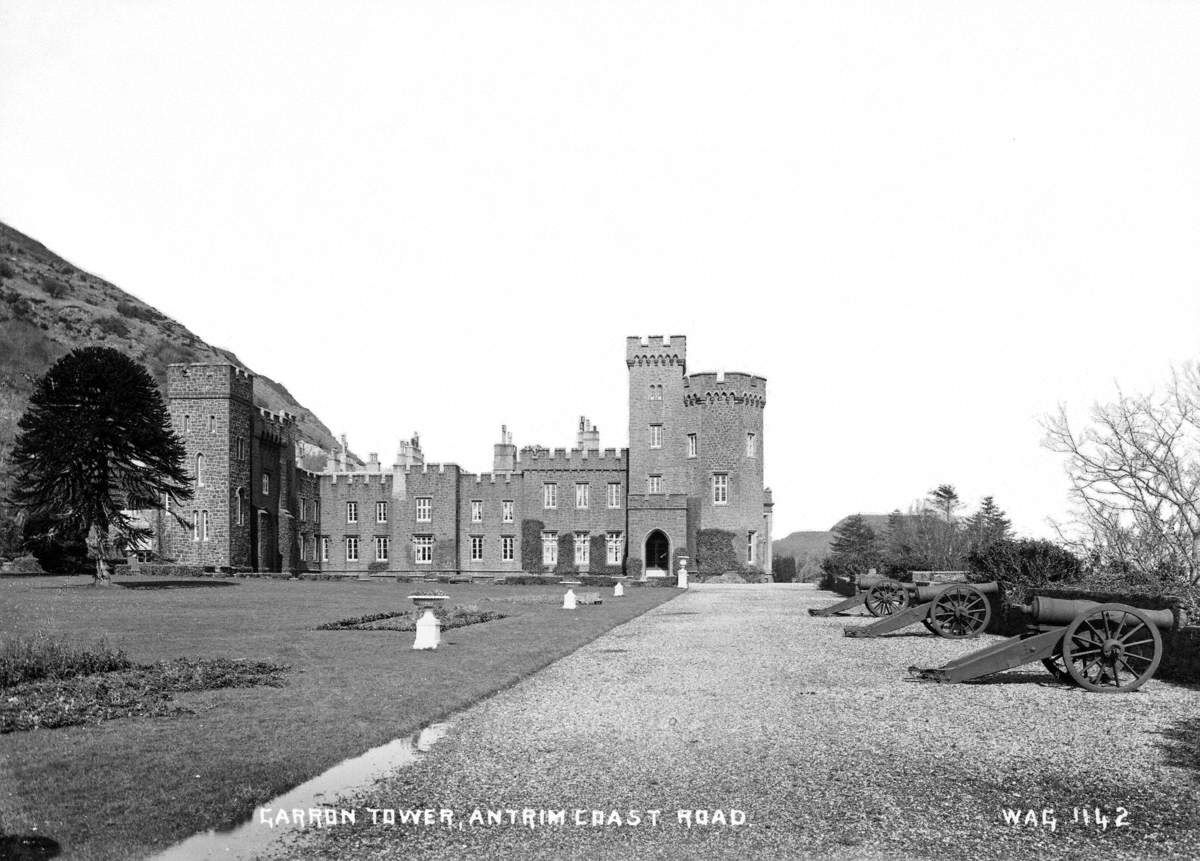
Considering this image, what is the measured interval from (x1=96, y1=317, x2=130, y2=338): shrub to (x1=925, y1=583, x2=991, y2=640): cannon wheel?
93.9 meters

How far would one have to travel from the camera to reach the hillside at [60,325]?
266 ft

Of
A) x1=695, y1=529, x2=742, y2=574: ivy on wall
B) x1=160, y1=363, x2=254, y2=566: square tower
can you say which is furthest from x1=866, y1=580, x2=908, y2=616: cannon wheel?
x1=160, y1=363, x2=254, y2=566: square tower

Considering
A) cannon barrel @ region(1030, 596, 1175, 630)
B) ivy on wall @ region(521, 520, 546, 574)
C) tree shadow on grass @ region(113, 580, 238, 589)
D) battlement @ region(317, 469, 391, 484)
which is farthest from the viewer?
battlement @ region(317, 469, 391, 484)

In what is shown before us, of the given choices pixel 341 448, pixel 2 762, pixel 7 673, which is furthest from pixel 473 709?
pixel 341 448

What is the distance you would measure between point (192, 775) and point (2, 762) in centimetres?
149

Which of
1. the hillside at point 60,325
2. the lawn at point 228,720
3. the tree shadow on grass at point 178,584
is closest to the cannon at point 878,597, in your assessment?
the lawn at point 228,720

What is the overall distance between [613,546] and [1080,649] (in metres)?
43.1

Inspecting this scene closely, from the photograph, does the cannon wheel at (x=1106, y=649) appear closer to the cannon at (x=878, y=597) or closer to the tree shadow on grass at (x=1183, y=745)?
the tree shadow on grass at (x=1183, y=745)

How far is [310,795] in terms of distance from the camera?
658 cm

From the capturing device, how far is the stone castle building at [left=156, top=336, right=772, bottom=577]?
4728 cm

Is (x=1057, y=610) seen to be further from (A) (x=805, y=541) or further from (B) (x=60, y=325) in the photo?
(A) (x=805, y=541)

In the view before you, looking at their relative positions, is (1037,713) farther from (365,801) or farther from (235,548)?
(235,548)

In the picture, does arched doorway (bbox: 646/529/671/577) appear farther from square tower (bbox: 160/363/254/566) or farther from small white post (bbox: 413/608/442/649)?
small white post (bbox: 413/608/442/649)

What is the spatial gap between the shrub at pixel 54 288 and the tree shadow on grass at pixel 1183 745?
10665 cm
